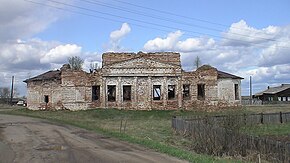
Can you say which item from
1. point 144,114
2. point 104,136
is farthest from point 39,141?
point 144,114

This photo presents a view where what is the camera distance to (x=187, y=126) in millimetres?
24016

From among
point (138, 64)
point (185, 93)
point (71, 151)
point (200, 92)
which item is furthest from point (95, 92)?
point (71, 151)

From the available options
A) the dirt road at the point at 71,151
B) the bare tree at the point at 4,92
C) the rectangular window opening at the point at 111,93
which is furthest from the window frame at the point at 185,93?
the bare tree at the point at 4,92

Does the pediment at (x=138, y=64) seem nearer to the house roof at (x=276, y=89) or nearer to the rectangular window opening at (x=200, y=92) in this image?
the rectangular window opening at (x=200, y=92)

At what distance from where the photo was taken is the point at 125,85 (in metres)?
45.3

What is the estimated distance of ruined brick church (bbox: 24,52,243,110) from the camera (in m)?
45.0

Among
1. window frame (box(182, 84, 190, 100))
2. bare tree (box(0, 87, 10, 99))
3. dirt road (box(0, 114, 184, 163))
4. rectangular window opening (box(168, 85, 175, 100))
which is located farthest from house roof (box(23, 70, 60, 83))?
bare tree (box(0, 87, 10, 99))

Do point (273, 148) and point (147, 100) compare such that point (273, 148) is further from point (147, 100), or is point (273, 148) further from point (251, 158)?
point (147, 100)

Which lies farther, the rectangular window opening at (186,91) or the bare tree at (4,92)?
the bare tree at (4,92)

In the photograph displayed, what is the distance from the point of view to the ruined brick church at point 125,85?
4500 cm

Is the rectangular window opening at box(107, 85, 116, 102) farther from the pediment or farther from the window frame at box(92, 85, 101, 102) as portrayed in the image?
the pediment

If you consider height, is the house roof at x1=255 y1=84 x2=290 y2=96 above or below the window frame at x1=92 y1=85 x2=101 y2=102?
above

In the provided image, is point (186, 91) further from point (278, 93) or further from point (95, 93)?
point (278, 93)

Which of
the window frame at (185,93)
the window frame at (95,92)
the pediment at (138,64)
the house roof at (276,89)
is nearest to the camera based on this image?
the pediment at (138,64)
